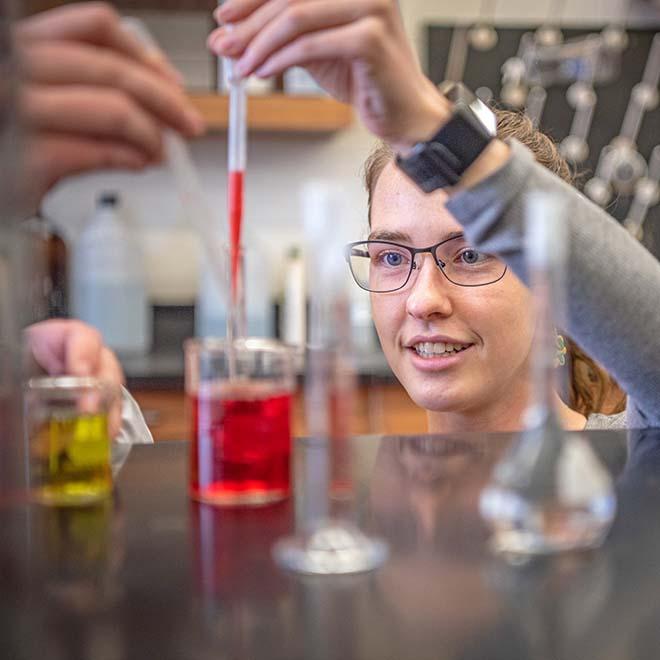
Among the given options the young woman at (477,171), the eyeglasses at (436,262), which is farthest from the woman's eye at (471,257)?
the young woman at (477,171)

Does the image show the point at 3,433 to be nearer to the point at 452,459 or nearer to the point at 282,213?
the point at 452,459

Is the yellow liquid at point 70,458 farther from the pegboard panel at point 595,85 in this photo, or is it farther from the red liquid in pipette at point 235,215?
the pegboard panel at point 595,85

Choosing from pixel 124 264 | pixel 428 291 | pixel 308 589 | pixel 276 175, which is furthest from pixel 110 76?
pixel 276 175

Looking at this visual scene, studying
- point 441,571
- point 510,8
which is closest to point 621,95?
point 510,8

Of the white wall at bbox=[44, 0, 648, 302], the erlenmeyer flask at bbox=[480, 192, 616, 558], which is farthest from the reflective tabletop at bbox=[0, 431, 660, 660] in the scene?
the white wall at bbox=[44, 0, 648, 302]

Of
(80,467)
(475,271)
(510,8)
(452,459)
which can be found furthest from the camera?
(510,8)

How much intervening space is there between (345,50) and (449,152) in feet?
0.41

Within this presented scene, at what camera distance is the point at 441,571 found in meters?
0.51

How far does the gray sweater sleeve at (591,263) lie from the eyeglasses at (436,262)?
0.50 meters

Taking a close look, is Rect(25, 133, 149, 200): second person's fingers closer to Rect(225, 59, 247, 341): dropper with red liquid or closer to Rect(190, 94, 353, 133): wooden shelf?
Rect(225, 59, 247, 341): dropper with red liquid

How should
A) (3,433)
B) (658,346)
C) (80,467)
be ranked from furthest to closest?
(658,346) → (80,467) → (3,433)

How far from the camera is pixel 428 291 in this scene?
4.68ft

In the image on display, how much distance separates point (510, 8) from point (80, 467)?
296 centimetres

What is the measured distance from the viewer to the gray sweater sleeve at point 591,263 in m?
0.80
